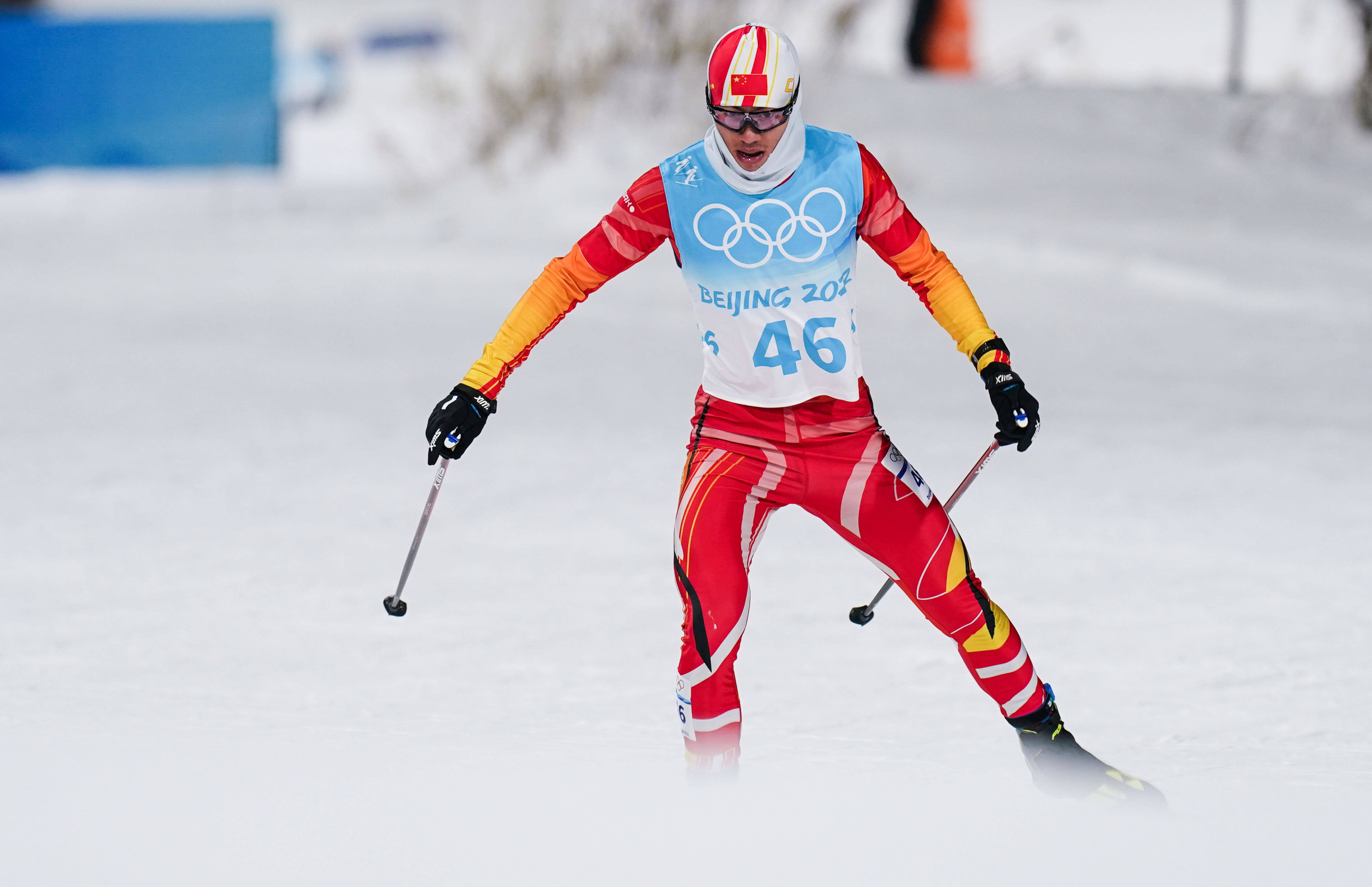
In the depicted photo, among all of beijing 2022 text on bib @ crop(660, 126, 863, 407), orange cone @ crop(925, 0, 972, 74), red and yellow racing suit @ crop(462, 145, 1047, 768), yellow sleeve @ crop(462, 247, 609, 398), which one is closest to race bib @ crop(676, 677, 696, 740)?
red and yellow racing suit @ crop(462, 145, 1047, 768)

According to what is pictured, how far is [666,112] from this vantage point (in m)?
15.2

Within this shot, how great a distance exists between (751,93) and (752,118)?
0.19 ft

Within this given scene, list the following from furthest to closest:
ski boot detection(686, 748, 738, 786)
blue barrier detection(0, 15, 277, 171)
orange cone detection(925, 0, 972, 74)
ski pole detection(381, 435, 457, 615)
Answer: orange cone detection(925, 0, 972, 74) → blue barrier detection(0, 15, 277, 171) → ski pole detection(381, 435, 457, 615) → ski boot detection(686, 748, 738, 786)

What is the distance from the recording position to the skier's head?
320 cm

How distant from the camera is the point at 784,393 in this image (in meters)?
3.33

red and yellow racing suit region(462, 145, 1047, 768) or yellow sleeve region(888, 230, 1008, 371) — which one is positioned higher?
yellow sleeve region(888, 230, 1008, 371)

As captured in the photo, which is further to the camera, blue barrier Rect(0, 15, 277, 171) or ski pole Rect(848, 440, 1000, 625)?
blue barrier Rect(0, 15, 277, 171)

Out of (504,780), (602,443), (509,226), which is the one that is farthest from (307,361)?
(504,780)

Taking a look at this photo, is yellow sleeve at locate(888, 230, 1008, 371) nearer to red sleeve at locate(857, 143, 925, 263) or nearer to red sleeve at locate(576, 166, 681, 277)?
red sleeve at locate(857, 143, 925, 263)

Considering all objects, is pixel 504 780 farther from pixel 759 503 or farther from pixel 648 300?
pixel 648 300

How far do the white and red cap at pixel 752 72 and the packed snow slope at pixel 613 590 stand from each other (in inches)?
60.4

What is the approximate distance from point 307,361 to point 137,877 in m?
6.94

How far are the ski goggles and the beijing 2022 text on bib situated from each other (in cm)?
12

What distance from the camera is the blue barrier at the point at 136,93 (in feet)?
61.9
